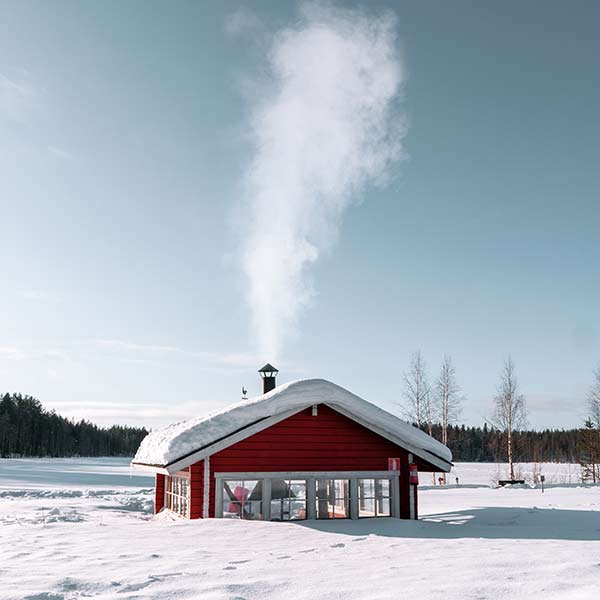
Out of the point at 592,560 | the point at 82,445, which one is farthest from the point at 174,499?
the point at 82,445

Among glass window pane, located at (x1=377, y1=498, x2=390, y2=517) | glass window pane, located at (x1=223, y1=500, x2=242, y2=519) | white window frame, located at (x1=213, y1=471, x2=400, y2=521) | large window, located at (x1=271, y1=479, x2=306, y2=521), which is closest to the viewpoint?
white window frame, located at (x1=213, y1=471, x2=400, y2=521)

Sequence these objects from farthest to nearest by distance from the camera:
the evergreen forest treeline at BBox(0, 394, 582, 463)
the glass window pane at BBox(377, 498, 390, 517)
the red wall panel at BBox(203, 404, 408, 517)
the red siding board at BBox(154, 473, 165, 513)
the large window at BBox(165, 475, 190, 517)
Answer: the evergreen forest treeline at BBox(0, 394, 582, 463) → the red siding board at BBox(154, 473, 165, 513) → the glass window pane at BBox(377, 498, 390, 517) → the large window at BBox(165, 475, 190, 517) → the red wall panel at BBox(203, 404, 408, 517)

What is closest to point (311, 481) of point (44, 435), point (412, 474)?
point (412, 474)

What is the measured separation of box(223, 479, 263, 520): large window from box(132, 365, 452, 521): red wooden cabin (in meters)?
0.03

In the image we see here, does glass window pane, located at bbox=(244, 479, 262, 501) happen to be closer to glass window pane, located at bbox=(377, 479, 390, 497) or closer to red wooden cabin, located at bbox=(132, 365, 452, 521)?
red wooden cabin, located at bbox=(132, 365, 452, 521)

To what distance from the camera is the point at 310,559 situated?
11.1 m

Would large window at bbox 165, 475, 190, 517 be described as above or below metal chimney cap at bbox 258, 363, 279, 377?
below

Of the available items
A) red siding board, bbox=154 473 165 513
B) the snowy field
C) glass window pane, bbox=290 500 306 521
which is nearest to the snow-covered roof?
the snowy field

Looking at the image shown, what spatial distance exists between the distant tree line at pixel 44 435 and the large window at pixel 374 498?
87.6 metres

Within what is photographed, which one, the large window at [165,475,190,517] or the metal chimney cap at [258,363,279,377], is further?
the metal chimney cap at [258,363,279,377]

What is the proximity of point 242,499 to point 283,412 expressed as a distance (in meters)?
2.53

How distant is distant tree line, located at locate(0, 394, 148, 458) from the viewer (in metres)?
98.5

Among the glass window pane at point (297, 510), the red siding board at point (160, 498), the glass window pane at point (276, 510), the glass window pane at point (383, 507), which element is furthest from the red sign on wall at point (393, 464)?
the red siding board at point (160, 498)

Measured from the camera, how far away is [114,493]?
112 ft
